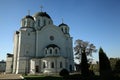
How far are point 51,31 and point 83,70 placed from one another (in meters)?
22.1

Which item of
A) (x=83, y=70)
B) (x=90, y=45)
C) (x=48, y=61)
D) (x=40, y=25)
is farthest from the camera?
(x=90, y=45)

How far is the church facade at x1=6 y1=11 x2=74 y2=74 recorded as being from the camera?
40.1 m

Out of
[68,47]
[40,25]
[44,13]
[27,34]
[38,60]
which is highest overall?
[44,13]

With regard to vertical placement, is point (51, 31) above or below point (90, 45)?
above

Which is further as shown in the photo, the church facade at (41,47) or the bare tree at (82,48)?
the bare tree at (82,48)

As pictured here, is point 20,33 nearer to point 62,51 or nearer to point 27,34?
point 27,34

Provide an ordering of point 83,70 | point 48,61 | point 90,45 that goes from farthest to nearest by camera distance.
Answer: point 90,45 < point 48,61 < point 83,70

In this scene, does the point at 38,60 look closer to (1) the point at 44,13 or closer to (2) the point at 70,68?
(2) the point at 70,68

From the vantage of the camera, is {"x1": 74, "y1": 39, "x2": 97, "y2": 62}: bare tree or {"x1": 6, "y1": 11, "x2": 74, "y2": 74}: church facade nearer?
{"x1": 6, "y1": 11, "x2": 74, "y2": 74}: church facade

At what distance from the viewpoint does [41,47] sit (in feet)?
143

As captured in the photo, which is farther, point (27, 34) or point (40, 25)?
point (40, 25)

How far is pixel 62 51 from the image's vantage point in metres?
45.8

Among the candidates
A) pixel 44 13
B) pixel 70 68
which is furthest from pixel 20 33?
pixel 70 68

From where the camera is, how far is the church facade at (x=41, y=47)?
132 feet
